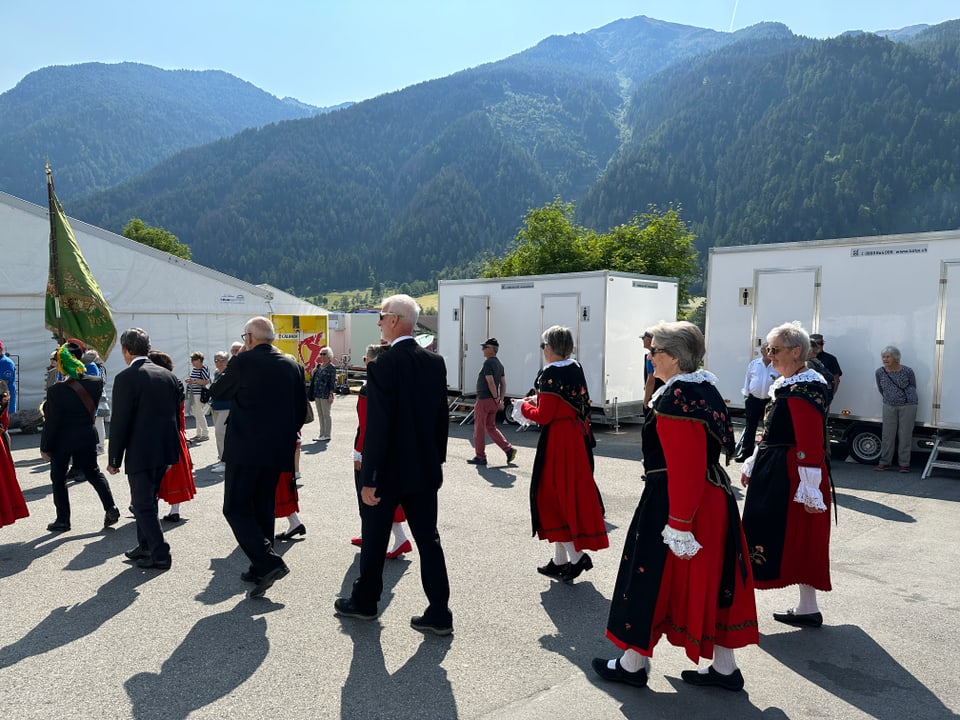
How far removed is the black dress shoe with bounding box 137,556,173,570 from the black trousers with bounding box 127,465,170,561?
0.9 inches

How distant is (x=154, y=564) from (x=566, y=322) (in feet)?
29.8

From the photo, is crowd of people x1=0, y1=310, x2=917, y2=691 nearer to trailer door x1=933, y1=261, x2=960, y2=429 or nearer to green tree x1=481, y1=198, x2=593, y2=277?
trailer door x1=933, y1=261, x2=960, y2=429

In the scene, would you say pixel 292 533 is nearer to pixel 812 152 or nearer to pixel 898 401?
pixel 898 401

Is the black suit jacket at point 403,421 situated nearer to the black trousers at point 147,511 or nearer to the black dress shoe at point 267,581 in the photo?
the black dress shoe at point 267,581

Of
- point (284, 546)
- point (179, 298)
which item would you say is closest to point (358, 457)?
point (284, 546)

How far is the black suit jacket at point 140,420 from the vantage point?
5184mm

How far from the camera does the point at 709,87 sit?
522 feet

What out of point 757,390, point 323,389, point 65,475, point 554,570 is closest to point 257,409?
point 554,570

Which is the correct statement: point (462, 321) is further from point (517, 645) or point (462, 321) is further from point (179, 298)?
point (517, 645)

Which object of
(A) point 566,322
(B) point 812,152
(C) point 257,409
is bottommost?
(C) point 257,409

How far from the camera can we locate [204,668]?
363 cm

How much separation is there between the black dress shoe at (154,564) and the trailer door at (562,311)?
8666 mm

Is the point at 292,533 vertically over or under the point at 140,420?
under

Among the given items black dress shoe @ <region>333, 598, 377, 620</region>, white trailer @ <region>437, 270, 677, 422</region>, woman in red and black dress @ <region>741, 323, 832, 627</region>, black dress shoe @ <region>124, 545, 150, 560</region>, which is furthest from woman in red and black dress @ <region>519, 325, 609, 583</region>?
white trailer @ <region>437, 270, 677, 422</region>
